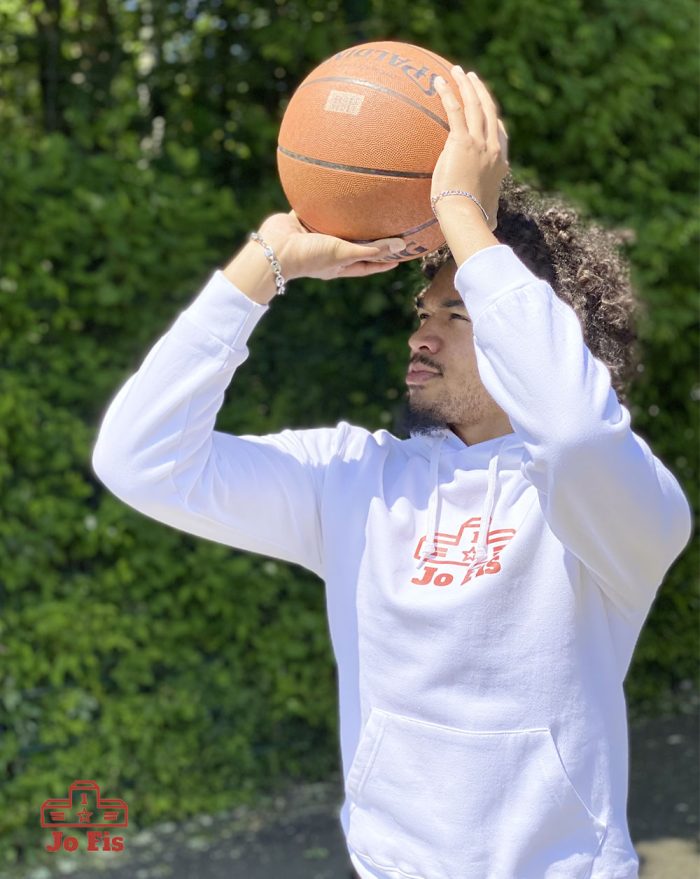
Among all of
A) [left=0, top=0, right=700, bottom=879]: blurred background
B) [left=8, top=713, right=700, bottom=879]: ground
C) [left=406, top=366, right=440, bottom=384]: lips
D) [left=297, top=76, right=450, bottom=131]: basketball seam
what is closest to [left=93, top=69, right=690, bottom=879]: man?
→ [left=406, top=366, right=440, bottom=384]: lips

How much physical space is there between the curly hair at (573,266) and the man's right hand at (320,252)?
0.14m

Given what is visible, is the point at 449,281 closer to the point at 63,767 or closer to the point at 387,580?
the point at 387,580

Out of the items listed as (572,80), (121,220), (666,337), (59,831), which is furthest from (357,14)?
(59,831)

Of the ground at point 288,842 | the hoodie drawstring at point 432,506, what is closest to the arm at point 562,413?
the hoodie drawstring at point 432,506

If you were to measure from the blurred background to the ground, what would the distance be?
16 millimetres

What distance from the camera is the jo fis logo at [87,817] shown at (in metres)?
4.63

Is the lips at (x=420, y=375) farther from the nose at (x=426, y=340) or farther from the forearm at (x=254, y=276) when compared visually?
the forearm at (x=254, y=276)

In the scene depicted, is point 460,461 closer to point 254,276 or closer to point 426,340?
point 426,340

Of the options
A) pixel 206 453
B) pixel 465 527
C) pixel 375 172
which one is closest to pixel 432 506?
pixel 465 527

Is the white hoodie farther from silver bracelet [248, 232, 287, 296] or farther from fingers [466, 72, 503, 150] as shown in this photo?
fingers [466, 72, 503, 150]

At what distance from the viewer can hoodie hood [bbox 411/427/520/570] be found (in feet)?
6.95

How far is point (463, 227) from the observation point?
191 cm

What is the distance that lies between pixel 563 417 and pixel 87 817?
3520 mm

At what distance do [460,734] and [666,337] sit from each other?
12.3ft
